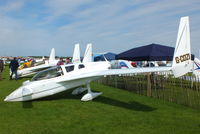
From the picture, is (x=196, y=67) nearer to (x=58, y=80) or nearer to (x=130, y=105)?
(x=130, y=105)

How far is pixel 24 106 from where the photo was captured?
321 inches

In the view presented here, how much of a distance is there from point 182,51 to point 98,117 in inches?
153

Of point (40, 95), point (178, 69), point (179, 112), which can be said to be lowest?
point (179, 112)

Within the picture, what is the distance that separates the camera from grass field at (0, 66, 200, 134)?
5.54 metres

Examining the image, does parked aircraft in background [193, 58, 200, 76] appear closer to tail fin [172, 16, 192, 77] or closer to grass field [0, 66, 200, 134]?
grass field [0, 66, 200, 134]

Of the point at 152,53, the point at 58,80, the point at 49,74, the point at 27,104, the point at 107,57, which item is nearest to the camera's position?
the point at 27,104

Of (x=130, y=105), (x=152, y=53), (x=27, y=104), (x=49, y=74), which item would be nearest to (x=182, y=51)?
(x=130, y=105)

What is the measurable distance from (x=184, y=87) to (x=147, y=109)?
7.60ft

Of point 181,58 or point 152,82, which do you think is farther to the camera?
point 152,82

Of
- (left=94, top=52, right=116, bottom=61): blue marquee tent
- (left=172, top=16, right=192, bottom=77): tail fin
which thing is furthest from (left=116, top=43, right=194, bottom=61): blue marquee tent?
(left=94, top=52, right=116, bottom=61): blue marquee tent

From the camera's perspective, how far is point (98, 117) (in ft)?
22.2

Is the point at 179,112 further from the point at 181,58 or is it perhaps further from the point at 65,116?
the point at 65,116

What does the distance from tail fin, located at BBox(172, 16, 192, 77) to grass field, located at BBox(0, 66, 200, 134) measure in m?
1.75

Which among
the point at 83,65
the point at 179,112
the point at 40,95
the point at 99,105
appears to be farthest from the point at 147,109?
the point at 40,95
